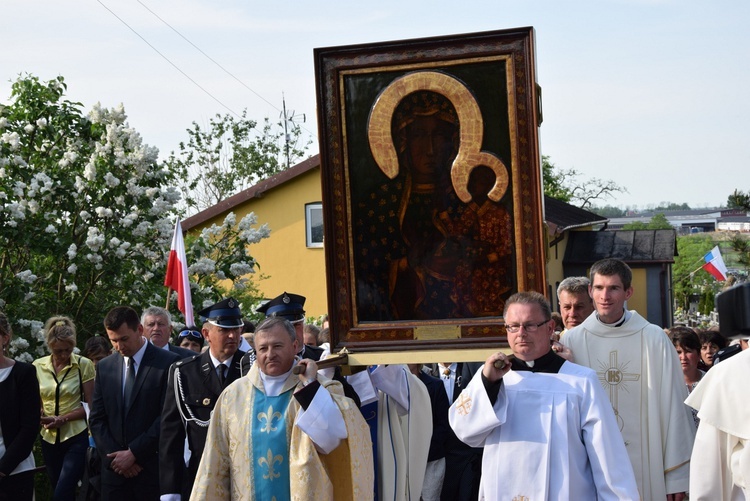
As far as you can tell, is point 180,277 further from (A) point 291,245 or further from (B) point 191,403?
(A) point 291,245

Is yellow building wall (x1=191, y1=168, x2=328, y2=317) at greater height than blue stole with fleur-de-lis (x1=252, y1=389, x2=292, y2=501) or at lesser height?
greater

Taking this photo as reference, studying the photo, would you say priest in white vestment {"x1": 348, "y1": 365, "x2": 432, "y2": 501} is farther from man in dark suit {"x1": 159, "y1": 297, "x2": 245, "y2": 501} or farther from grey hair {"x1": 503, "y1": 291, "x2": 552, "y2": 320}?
grey hair {"x1": 503, "y1": 291, "x2": 552, "y2": 320}

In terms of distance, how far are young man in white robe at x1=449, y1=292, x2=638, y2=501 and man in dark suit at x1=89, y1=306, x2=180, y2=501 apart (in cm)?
332

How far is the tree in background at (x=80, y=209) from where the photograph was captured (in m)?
11.8

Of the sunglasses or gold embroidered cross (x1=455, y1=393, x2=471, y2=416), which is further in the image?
the sunglasses

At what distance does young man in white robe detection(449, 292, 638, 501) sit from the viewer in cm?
503

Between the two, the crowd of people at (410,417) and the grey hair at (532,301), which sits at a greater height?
the grey hair at (532,301)

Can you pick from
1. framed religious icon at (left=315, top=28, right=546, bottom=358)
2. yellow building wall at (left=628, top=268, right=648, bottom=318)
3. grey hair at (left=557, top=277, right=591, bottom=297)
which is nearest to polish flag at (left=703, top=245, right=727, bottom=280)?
yellow building wall at (left=628, top=268, right=648, bottom=318)

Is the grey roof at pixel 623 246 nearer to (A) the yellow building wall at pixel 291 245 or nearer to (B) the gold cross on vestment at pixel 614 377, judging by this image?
(A) the yellow building wall at pixel 291 245

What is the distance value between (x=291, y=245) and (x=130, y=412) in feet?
60.7

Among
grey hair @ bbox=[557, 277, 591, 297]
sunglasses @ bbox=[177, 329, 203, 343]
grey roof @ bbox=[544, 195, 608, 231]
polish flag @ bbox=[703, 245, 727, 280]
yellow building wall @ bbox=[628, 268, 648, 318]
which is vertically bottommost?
yellow building wall @ bbox=[628, 268, 648, 318]

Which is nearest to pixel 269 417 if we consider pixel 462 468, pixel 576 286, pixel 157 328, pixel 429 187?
pixel 429 187

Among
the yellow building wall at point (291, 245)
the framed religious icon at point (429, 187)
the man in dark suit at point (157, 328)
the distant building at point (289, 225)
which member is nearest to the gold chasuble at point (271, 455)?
the framed religious icon at point (429, 187)

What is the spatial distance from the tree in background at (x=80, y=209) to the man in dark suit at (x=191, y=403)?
4.75m
